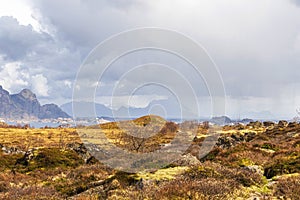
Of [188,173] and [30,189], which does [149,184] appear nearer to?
[188,173]

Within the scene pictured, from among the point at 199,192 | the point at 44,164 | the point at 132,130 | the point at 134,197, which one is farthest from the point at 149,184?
the point at 132,130

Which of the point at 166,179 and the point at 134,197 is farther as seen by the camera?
the point at 166,179

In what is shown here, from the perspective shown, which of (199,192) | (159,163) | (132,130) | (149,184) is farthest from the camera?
(132,130)

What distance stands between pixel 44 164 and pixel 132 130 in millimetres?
15728

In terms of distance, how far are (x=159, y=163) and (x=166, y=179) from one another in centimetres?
518

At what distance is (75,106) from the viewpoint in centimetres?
1623

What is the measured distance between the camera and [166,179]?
13.5 metres

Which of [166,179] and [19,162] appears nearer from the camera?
[166,179]

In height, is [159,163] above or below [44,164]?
above

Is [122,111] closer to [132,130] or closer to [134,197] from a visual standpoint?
[134,197]

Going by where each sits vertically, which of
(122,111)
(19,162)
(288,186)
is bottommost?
(19,162)

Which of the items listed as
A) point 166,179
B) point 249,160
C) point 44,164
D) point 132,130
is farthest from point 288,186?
point 132,130

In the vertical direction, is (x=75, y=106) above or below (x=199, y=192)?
above

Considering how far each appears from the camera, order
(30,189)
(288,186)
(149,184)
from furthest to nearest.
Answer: (30,189) → (149,184) → (288,186)
